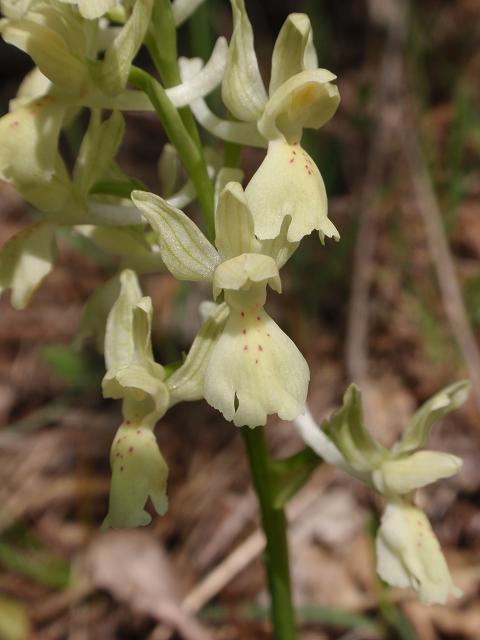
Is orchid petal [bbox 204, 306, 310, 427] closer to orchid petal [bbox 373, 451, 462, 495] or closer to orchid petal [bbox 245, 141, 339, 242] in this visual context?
orchid petal [bbox 245, 141, 339, 242]

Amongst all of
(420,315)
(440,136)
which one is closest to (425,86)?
(440,136)

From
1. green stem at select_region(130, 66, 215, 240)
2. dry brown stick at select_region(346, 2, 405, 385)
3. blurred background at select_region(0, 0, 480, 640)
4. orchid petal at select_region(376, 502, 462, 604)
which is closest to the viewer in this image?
green stem at select_region(130, 66, 215, 240)

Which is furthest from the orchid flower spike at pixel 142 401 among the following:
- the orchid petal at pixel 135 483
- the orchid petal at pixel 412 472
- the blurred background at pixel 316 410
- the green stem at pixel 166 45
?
the blurred background at pixel 316 410

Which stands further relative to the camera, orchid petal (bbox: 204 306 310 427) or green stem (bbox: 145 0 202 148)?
green stem (bbox: 145 0 202 148)

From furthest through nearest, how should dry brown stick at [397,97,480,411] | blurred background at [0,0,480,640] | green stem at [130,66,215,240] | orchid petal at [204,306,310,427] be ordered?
dry brown stick at [397,97,480,411], blurred background at [0,0,480,640], green stem at [130,66,215,240], orchid petal at [204,306,310,427]

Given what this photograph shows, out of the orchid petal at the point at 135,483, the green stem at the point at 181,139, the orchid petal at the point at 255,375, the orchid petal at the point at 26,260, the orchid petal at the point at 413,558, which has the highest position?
the green stem at the point at 181,139

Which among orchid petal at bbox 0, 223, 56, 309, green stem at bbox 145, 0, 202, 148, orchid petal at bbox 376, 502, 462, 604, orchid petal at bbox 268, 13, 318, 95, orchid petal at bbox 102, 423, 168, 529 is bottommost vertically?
orchid petal at bbox 376, 502, 462, 604

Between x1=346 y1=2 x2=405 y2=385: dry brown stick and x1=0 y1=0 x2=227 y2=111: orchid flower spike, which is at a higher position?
x1=346 y1=2 x2=405 y2=385: dry brown stick

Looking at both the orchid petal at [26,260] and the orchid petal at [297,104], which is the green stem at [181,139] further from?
the orchid petal at [26,260]

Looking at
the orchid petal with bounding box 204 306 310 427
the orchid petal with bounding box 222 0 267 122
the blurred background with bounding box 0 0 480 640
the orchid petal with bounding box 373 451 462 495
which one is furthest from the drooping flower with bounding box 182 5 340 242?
the blurred background with bounding box 0 0 480 640
